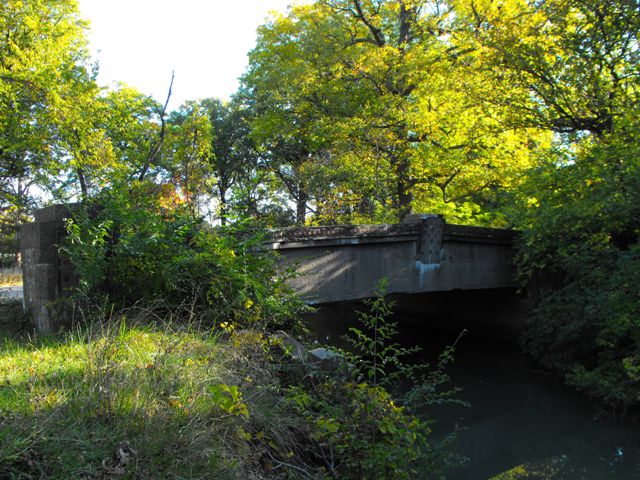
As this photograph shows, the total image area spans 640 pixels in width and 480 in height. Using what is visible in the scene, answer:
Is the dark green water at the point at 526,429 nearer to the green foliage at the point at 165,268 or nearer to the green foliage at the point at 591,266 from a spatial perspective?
the green foliage at the point at 591,266

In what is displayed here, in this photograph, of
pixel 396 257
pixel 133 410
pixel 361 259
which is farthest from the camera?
pixel 396 257

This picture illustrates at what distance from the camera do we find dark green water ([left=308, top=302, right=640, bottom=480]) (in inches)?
260

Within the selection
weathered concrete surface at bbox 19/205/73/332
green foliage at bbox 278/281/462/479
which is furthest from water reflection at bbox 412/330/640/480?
weathered concrete surface at bbox 19/205/73/332

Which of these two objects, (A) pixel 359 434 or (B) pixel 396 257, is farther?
(B) pixel 396 257

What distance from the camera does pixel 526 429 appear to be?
315 inches

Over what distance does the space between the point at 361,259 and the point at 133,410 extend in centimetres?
684

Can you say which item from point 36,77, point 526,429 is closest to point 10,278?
point 36,77

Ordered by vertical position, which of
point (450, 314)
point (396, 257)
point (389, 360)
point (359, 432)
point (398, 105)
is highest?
point (398, 105)

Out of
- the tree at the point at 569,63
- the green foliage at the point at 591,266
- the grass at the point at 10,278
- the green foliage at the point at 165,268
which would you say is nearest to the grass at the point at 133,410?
the green foliage at the point at 165,268

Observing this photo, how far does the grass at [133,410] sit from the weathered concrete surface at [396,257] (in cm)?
389

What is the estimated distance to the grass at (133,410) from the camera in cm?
263

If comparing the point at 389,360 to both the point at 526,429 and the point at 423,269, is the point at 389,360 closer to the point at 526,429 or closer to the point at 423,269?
the point at 526,429

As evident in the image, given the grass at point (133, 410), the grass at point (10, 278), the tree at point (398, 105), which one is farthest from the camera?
the grass at point (10, 278)

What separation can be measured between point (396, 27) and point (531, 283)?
9.69 m
